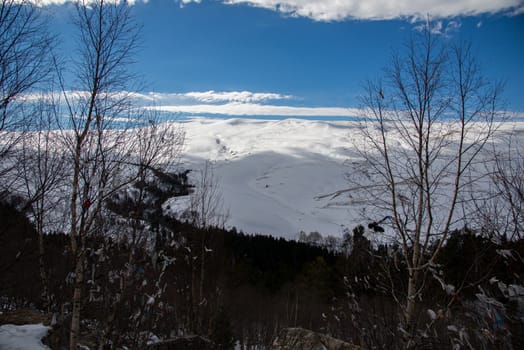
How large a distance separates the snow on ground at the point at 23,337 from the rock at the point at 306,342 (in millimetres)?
4854

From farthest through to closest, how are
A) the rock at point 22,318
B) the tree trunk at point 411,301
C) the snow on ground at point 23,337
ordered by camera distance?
the rock at point 22,318, the snow on ground at point 23,337, the tree trunk at point 411,301

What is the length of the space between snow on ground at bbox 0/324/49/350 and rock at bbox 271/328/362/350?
485cm

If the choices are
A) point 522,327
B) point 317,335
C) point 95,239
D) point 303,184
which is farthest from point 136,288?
point 303,184

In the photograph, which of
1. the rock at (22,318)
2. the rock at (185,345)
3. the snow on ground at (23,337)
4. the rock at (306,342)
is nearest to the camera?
the rock at (306,342)

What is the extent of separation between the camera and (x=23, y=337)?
7.53 meters

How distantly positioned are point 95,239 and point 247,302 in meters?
21.8

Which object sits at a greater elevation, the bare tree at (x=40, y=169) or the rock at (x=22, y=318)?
the bare tree at (x=40, y=169)

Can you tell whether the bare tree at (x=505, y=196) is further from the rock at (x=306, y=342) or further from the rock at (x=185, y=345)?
the rock at (x=185, y=345)

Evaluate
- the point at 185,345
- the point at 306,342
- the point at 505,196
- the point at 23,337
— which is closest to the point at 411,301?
the point at 306,342

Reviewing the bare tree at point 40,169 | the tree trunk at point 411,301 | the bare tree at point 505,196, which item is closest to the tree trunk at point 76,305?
the bare tree at point 40,169

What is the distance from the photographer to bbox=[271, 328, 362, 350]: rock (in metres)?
5.58

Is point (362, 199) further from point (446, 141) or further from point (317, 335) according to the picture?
point (317, 335)

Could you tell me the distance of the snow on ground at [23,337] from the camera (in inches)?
278

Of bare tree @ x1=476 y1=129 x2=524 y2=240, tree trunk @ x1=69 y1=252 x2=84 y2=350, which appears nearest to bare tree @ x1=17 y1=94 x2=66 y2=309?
tree trunk @ x1=69 y1=252 x2=84 y2=350
